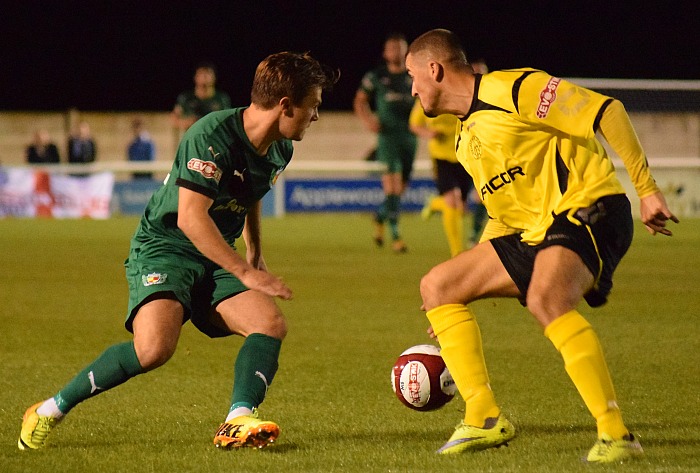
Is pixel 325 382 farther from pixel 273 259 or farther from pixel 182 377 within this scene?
pixel 273 259

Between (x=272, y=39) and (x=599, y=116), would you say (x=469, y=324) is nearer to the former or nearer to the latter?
(x=599, y=116)

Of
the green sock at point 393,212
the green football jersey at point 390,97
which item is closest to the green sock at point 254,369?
the green sock at point 393,212

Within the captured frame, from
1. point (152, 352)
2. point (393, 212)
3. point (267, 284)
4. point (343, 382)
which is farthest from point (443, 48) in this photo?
point (393, 212)

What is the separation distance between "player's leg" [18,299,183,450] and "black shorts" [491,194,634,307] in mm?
1378

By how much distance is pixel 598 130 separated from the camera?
4.55 metres

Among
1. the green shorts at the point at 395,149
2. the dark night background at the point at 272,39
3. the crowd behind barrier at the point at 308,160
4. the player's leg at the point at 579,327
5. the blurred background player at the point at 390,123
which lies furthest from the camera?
the dark night background at the point at 272,39

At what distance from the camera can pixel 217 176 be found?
4.83m

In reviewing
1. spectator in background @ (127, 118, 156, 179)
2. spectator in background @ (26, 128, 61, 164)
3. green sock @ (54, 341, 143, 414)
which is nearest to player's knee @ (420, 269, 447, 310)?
green sock @ (54, 341, 143, 414)

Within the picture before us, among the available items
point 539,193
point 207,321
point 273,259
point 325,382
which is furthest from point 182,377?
point 273,259

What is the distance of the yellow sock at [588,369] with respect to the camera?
4.44 metres

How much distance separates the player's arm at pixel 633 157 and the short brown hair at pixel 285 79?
1.17 metres

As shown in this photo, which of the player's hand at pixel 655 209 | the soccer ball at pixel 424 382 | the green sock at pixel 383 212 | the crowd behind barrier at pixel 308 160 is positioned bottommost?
the crowd behind barrier at pixel 308 160

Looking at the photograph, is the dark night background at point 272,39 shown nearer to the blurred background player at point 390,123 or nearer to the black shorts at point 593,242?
the blurred background player at point 390,123

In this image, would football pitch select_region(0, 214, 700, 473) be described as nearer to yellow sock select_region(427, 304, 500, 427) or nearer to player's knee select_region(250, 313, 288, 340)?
yellow sock select_region(427, 304, 500, 427)
